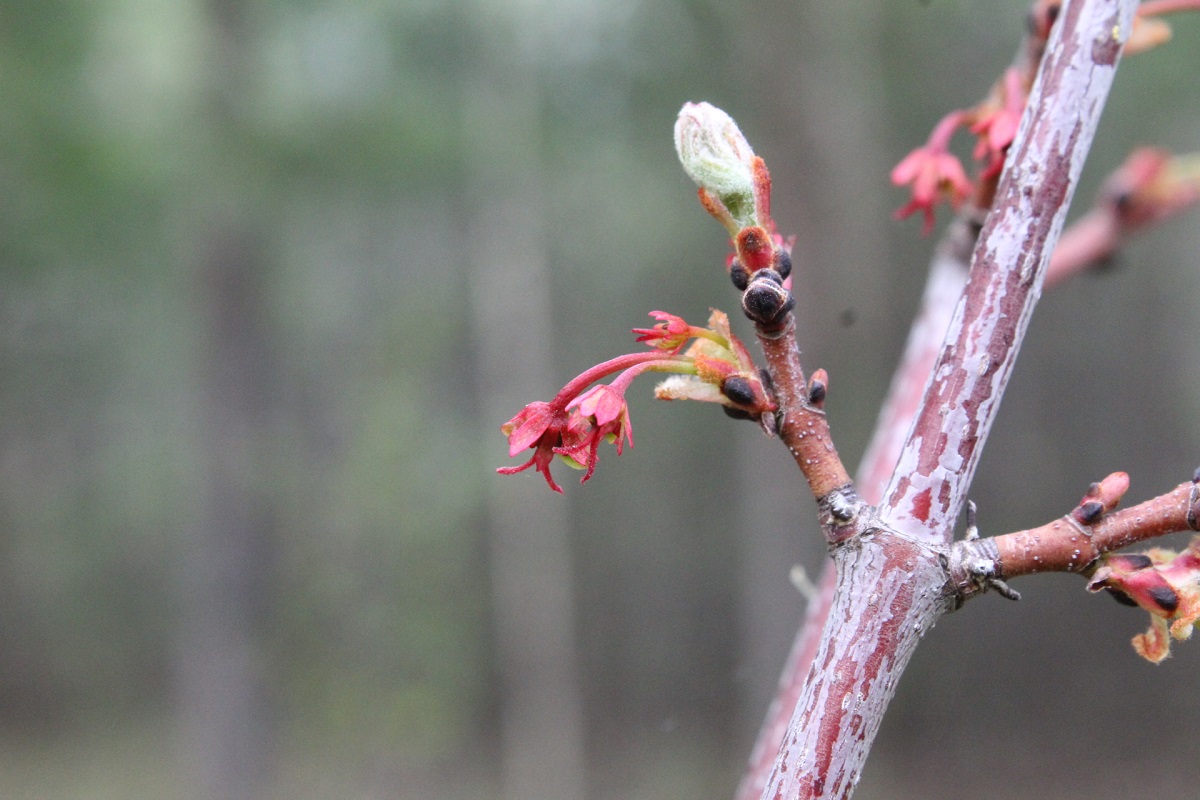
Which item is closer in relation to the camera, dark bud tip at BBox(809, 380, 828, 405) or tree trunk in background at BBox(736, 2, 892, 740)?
dark bud tip at BBox(809, 380, 828, 405)

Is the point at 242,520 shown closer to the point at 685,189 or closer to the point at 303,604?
the point at 685,189

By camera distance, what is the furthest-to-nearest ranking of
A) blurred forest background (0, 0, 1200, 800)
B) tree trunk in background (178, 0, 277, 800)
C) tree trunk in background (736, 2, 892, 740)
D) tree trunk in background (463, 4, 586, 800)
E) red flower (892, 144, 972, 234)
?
tree trunk in background (463, 4, 586, 800) → tree trunk in background (178, 0, 277, 800) → blurred forest background (0, 0, 1200, 800) → tree trunk in background (736, 2, 892, 740) → red flower (892, 144, 972, 234)

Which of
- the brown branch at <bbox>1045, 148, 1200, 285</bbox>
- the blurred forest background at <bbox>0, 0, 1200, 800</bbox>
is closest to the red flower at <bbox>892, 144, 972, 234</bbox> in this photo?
the brown branch at <bbox>1045, 148, 1200, 285</bbox>

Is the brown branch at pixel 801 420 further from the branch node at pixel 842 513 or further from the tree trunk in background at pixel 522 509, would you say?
the tree trunk in background at pixel 522 509

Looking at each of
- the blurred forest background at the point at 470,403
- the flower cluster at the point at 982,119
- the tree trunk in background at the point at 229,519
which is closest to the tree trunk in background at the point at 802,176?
the blurred forest background at the point at 470,403

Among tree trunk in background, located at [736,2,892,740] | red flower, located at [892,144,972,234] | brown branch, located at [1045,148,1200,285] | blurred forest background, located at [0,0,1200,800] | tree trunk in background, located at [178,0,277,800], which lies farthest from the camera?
tree trunk in background, located at [178,0,277,800]

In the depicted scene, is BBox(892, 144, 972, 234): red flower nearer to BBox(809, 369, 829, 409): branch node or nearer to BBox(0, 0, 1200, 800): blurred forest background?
BBox(809, 369, 829, 409): branch node

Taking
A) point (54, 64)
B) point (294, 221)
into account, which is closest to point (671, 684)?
point (294, 221)
